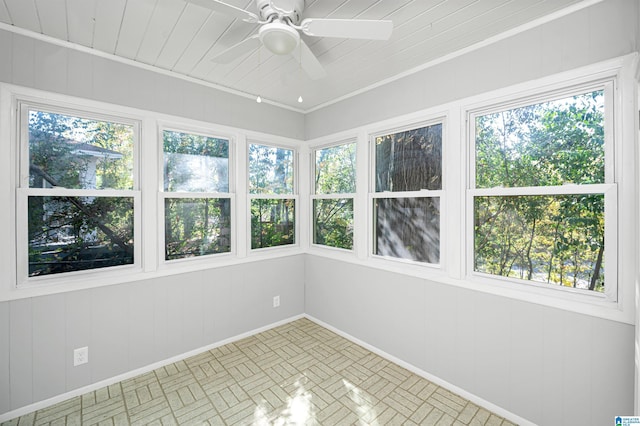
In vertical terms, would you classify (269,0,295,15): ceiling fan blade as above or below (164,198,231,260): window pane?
above

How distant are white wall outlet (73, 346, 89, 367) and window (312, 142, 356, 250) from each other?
7.87 ft

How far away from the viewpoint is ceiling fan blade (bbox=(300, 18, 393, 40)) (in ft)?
4.61

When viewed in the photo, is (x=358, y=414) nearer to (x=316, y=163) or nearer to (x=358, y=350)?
(x=358, y=350)

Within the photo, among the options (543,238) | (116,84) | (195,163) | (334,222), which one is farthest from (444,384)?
(116,84)

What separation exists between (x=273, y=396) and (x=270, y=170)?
232 cm

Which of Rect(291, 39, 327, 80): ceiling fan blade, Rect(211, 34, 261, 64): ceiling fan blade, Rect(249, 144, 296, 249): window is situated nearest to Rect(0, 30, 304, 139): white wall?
Rect(249, 144, 296, 249): window

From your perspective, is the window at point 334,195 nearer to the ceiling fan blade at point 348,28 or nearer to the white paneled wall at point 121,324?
the white paneled wall at point 121,324

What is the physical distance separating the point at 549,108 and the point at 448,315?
5.41 feet

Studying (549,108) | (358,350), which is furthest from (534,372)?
(549,108)

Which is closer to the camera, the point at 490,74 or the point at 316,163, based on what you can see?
the point at 490,74

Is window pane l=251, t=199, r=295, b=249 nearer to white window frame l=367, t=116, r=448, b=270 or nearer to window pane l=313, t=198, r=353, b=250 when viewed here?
window pane l=313, t=198, r=353, b=250

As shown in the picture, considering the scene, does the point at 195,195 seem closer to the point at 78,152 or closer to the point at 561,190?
the point at 78,152

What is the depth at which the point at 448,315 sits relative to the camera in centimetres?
232

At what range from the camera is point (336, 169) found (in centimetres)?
340
